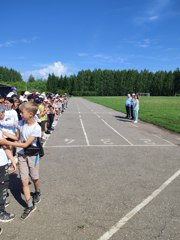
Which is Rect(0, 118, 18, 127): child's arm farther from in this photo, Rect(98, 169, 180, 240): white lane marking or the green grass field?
the green grass field

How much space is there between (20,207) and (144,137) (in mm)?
9154

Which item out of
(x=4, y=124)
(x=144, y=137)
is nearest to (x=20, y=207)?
(x=4, y=124)

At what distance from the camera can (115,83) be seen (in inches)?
5812

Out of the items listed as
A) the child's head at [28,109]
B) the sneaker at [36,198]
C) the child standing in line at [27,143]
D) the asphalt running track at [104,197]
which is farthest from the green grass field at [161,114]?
the child's head at [28,109]

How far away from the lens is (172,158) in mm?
8992

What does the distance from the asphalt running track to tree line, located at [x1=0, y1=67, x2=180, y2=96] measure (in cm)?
13118

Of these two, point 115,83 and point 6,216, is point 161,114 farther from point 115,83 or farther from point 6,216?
point 115,83

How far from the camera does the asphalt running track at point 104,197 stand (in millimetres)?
4246

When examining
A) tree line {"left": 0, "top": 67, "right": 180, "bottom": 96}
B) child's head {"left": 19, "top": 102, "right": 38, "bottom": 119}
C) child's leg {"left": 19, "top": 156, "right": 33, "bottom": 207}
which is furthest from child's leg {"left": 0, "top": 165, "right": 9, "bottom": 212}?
tree line {"left": 0, "top": 67, "right": 180, "bottom": 96}

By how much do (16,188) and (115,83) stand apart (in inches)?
5658

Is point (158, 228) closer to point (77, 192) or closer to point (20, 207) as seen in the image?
point (77, 192)

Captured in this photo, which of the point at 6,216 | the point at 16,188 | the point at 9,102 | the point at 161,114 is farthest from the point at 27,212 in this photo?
the point at 161,114

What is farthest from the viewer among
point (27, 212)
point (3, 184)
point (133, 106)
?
point (133, 106)

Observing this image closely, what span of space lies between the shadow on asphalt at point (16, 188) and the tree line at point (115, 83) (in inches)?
5232
